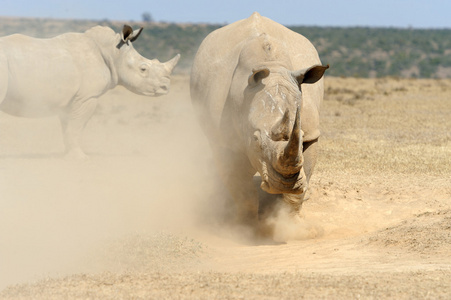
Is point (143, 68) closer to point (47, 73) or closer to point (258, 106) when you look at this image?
point (47, 73)

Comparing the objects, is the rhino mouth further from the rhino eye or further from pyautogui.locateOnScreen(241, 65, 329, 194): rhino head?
the rhino eye

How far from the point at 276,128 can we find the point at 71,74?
556 cm

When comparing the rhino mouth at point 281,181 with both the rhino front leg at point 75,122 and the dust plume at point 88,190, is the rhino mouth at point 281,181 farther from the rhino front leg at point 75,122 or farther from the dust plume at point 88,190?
the rhino front leg at point 75,122

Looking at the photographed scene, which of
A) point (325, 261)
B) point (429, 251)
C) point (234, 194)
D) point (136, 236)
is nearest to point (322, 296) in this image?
point (325, 261)

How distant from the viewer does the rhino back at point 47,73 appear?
9203mm

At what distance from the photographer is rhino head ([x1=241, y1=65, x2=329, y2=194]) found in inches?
186

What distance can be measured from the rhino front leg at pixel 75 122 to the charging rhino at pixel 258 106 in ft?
9.38

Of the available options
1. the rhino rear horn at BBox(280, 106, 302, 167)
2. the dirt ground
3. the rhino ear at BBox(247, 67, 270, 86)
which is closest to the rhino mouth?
the rhino rear horn at BBox(280, 106, 302, 167)

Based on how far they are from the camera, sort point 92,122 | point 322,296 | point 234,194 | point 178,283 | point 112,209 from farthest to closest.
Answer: point 92,122 < point 112,209 < point 234,194 < point 178,283 < point 322,296

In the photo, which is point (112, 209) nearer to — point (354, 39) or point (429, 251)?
point (429, 251)

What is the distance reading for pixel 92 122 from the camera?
1405 centimetres

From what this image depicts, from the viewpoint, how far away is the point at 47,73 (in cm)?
938

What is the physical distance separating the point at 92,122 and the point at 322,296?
1079 centimetres

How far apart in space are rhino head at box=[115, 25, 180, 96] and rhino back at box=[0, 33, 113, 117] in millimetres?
392
